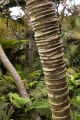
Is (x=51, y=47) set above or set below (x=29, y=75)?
above

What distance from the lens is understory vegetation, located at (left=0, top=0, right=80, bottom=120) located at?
4548 millimetres

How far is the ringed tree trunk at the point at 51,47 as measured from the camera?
227 cm

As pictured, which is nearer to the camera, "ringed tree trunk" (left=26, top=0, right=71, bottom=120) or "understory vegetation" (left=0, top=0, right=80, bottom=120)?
"ringed tree trunk" (left=26, top=0, right=71, bottom=120)

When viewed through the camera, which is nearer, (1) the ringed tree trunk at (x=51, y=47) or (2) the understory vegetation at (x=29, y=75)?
(1) the ringed tree trunk at (x=51, y=47)

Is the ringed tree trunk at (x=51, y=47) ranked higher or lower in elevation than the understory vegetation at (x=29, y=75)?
higher

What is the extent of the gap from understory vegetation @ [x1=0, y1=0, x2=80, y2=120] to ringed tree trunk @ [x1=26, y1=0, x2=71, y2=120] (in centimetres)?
66

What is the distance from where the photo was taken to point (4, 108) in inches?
182

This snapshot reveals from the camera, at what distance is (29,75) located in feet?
20.0

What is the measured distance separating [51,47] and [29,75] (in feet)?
12.6

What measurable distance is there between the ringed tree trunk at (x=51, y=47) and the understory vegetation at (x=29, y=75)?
2.17 ft

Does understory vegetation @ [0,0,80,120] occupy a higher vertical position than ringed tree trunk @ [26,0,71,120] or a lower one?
lower

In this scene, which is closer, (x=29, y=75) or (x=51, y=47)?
(x=51, y=47)

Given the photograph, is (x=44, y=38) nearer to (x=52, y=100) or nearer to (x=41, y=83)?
(x=52, y=100)

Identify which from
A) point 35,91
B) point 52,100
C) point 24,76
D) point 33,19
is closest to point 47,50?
point 33,19
